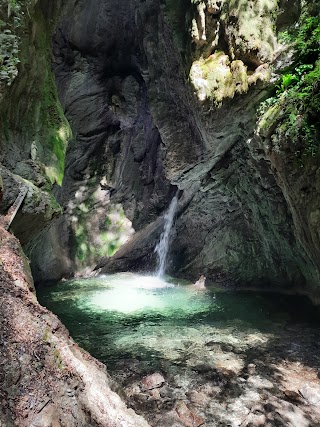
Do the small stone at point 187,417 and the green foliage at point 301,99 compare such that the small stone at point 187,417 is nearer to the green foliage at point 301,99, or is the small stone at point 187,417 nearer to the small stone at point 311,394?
the small stone at point 311,394

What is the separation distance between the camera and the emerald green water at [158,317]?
23.0 ft

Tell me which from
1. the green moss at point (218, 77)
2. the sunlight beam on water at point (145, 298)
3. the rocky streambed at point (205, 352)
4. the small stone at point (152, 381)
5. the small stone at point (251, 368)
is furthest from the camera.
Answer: the sunlight beam on water at point (145, 298)

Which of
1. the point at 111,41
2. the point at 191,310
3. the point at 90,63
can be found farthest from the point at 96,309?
the point at 111,41

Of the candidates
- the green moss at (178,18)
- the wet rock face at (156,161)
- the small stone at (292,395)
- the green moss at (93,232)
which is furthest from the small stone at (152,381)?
the green moss at (93,232)

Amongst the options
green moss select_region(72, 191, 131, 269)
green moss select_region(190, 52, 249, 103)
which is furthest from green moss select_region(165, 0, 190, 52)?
green moss select_region(72, 191, 131, 269)

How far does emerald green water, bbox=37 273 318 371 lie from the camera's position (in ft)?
23.0

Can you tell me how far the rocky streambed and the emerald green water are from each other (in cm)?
2

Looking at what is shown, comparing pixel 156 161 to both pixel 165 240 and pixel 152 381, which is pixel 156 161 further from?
pixel 152 381

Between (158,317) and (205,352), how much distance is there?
258cm

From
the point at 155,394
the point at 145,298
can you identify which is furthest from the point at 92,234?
the point at 155,394

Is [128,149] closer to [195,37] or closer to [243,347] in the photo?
[195,37]

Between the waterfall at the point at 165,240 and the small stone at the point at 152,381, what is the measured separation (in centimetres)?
1017

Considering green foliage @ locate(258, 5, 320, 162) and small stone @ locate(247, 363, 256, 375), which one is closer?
small stone @ locate(247, 363, 256, 375)

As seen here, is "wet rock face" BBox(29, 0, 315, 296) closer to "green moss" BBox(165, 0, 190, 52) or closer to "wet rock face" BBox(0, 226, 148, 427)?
"green moss" BBox(165, 0, 190, 52)
